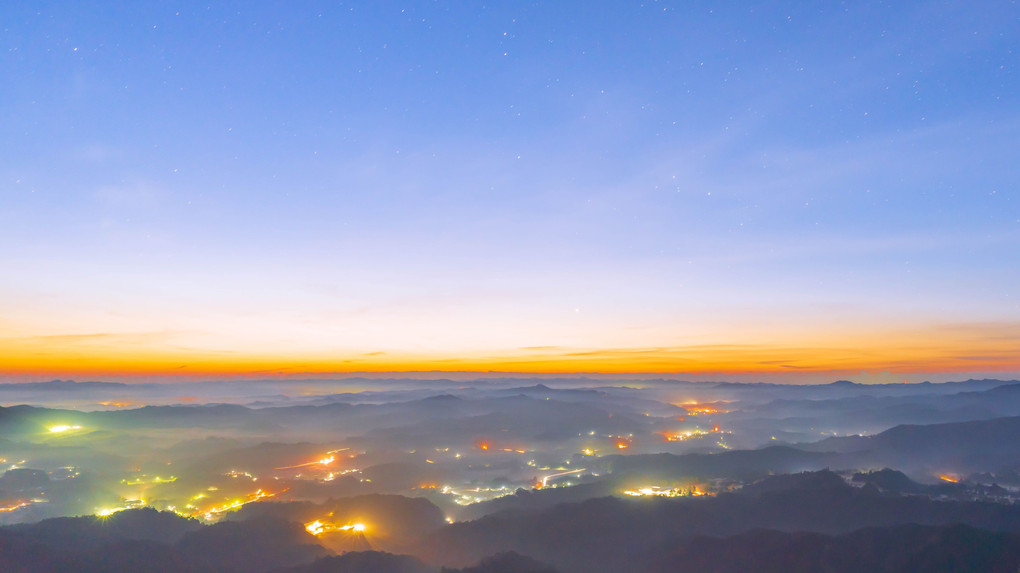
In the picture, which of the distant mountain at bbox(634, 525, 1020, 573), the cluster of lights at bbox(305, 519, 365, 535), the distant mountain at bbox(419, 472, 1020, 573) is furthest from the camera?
the cluster of lights at bbox(305, 519, 365, 535)

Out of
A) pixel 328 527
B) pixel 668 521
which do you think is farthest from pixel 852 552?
pixel 328 527

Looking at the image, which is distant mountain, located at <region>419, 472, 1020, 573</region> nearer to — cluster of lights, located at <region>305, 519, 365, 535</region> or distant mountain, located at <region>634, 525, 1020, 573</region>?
distant mountain, located at <region>634, 525, 1020, 573</region>

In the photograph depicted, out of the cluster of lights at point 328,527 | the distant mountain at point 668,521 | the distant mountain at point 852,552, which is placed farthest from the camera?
the cluster of lights at point 328,527

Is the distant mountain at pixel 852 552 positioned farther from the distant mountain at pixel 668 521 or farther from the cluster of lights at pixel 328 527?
the cluster of lights at pixel 328 527

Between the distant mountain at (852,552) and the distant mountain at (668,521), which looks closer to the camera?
the distant mountain at (852,552)

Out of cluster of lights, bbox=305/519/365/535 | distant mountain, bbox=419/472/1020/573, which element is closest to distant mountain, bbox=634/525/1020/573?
distant mountain, bbox=419/472/1020/573

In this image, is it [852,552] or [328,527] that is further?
[328,527]

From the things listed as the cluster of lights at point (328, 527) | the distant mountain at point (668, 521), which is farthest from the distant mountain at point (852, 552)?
the cluster of lights at point (328, 527)

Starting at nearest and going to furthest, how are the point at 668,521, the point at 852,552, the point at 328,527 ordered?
1. the point at 852,552
2. the point at 328,527
3. the point at 668,521

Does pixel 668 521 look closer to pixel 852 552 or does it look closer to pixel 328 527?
pixel 852 552

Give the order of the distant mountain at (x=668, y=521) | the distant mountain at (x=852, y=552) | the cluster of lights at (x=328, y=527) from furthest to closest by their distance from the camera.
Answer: the cluster of lights at (x=328, y=527)
the distant mountain at (x=668, y=521)
the distant mountain at (x=852, y=552)

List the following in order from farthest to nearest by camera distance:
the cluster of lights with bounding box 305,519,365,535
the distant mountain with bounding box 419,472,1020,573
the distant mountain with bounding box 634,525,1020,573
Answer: the cluster of lights with bounding box 305,519,365,535
the distant mountain with bounding box 419,472,1020,573
the distant mountain with bounding box 634,525,1020,573
